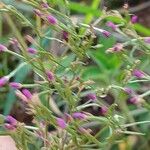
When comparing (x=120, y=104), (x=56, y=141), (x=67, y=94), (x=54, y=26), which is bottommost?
(x=120, y=104)

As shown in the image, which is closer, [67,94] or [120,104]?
[67,94]

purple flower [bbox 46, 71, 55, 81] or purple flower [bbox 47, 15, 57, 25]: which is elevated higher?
purple flower [bbox 47, 15, 57, 25]

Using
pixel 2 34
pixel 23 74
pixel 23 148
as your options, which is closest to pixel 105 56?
pixel 23 74

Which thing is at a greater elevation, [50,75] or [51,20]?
[51,20]

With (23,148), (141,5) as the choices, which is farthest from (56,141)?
(141,5)

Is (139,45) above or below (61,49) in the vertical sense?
above

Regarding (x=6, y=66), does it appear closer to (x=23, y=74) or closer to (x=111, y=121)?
(x=23, y=74)

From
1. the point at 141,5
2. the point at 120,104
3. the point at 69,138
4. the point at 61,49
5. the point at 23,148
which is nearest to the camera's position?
the point at 23,148

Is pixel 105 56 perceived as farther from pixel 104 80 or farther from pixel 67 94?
pixel 67 94

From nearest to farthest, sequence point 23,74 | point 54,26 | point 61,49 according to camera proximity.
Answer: point 54,26 < point 23,74 < point 61,49

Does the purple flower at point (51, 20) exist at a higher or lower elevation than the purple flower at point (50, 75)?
higher
